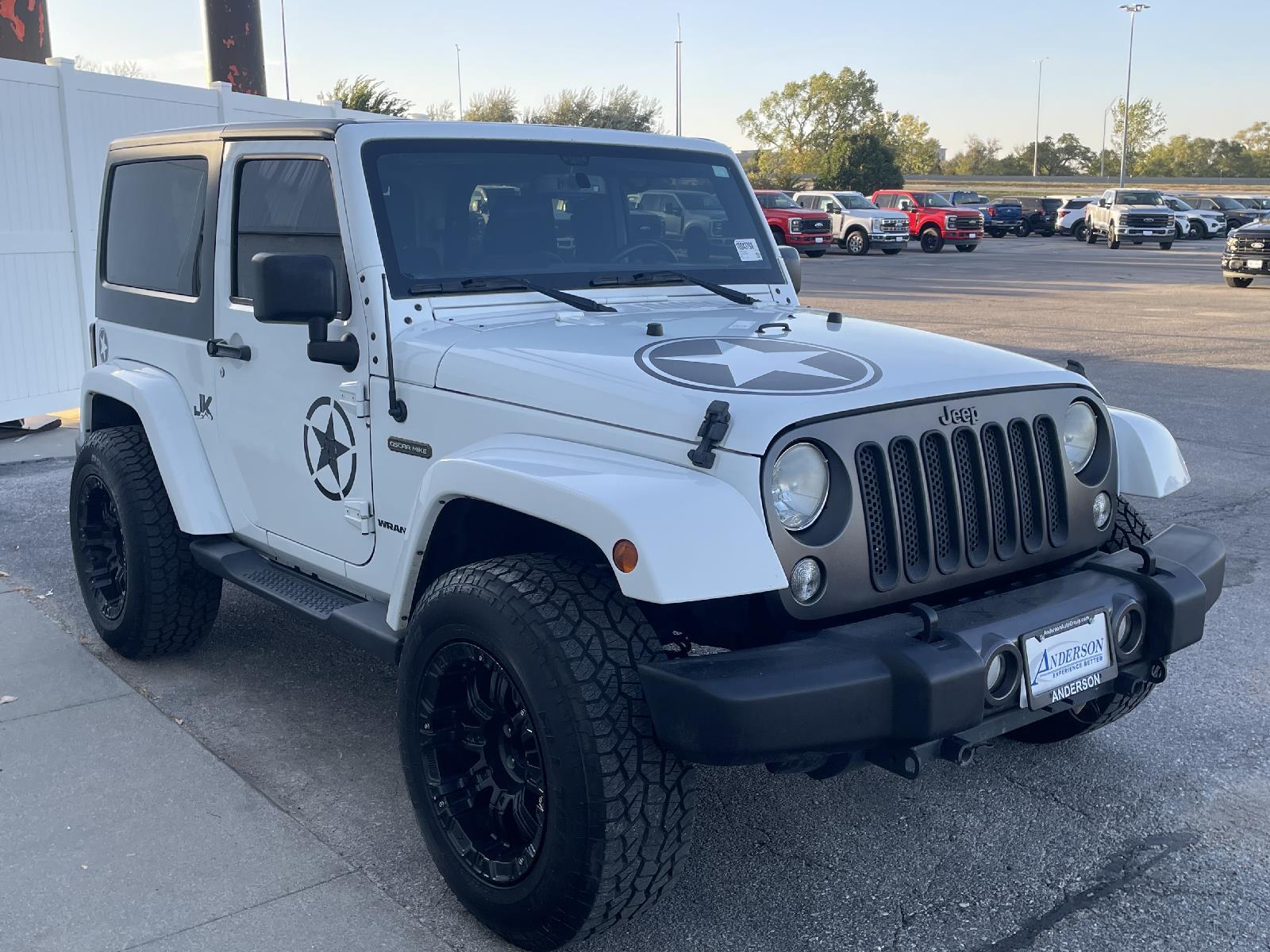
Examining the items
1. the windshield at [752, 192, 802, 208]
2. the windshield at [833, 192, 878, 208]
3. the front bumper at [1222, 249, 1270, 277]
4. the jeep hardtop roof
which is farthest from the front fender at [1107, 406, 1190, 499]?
the windshield at [833, 192, 878, 208]

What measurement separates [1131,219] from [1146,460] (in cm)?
3506

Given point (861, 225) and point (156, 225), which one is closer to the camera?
point (156, 225)

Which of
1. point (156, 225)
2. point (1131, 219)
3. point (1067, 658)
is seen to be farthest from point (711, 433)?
point (1131, 219)

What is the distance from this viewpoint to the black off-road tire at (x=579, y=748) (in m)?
2.59

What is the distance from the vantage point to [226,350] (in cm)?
412

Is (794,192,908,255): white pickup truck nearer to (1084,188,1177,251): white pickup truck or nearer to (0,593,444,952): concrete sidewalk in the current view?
(1084,188,1177,251): white pickup truck

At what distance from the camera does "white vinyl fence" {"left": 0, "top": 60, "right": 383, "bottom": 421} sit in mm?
9188

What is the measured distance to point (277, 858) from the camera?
3262 millimetres

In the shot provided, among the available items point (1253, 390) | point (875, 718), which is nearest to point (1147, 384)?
point (1253, 390)

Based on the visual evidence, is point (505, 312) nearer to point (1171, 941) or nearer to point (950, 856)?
point (950, 856)

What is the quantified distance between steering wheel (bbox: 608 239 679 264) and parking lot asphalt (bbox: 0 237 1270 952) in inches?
65.4

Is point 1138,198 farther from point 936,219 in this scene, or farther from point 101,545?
point 101,545

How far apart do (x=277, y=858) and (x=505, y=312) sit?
5.38 ft

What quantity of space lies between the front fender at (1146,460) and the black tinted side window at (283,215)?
2282 mm
